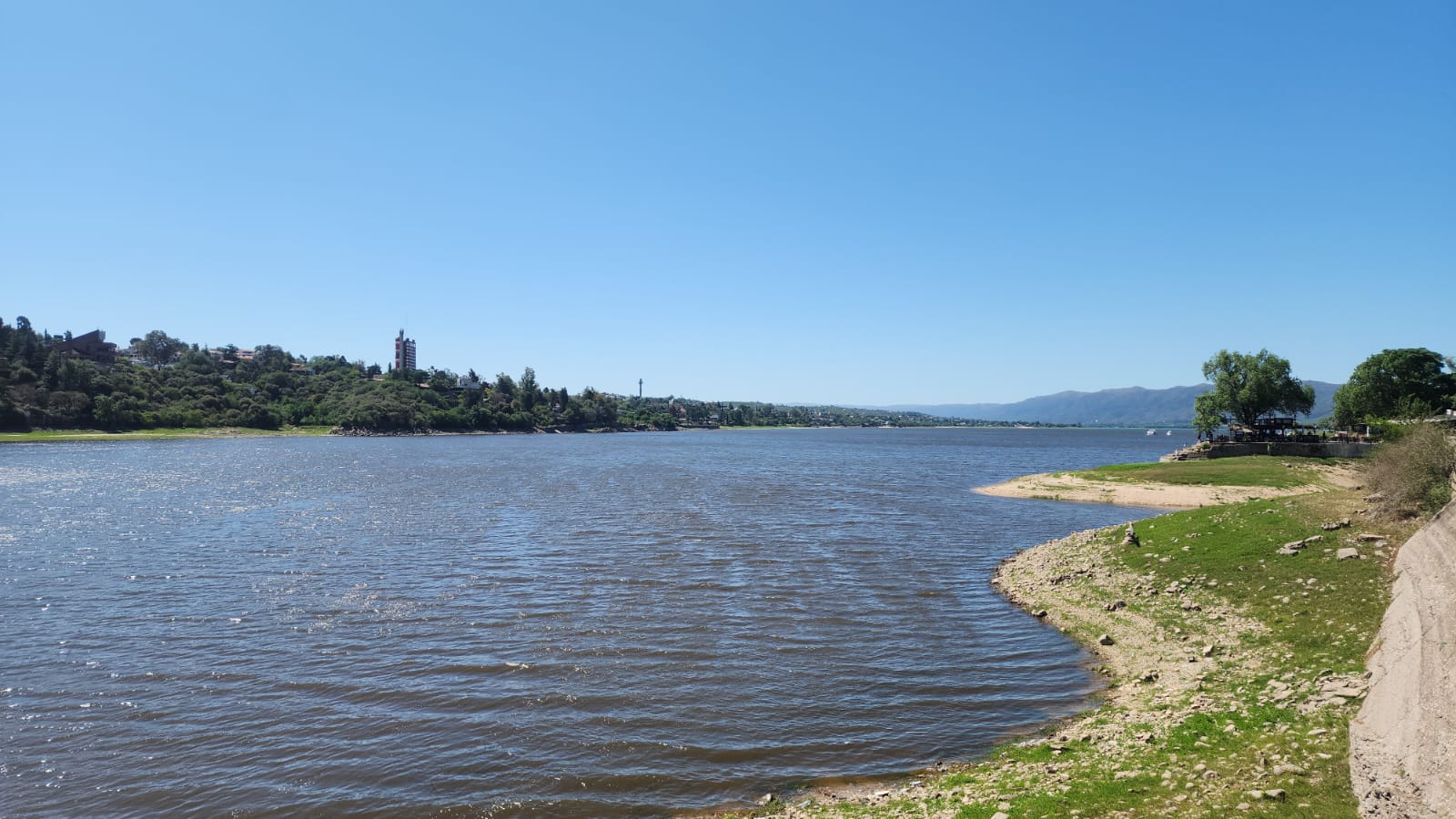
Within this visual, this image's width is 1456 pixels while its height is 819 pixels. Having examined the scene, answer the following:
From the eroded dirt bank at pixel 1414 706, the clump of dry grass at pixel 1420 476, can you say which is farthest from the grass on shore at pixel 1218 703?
the clump of dry grass at pixel 1420 476

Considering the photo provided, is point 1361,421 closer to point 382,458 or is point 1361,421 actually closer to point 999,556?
point 999,556

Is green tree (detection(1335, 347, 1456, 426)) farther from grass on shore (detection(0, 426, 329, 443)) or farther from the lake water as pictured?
grass on shore (detection(0, 426, 329, 443))

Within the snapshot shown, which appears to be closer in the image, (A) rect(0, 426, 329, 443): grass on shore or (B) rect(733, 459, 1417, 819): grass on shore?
(B) rect(733, 459, 1417, 819): grass on shore

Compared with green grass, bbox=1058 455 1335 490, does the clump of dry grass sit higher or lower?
higher

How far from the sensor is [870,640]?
2425cm

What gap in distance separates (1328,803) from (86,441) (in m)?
218

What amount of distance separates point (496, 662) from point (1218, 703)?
18.6 meters

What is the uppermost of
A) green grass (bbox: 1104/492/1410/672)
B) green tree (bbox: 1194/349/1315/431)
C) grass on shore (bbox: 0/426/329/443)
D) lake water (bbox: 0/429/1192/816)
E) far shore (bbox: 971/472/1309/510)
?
green tree (bbox: 1194/349/1315/431)

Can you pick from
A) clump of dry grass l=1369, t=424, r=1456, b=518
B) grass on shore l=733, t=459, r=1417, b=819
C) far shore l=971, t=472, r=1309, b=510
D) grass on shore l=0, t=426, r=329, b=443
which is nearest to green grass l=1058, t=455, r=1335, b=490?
far shore l=971, t=472, r=1309, b=510

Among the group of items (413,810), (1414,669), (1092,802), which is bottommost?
(413,810)

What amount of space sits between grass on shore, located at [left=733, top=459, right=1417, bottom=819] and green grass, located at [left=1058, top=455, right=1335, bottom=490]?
35.3 meters

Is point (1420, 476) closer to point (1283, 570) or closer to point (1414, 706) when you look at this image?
point (1283, 570)

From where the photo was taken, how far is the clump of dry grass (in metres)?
22.9

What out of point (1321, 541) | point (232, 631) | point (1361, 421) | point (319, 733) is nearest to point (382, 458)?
point (232, 631)
